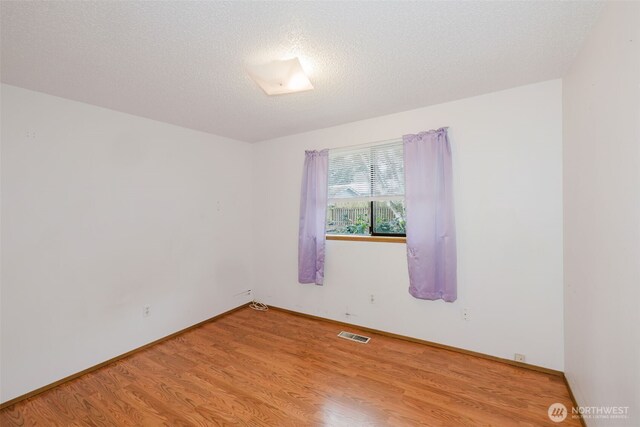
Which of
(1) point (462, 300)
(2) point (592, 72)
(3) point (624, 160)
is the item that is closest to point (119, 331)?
(1) point (462, 300)

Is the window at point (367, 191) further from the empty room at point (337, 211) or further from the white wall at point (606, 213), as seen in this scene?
the white wall at point (606, 213)

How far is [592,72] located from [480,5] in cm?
83

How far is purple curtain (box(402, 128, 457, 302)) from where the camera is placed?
2520 mm

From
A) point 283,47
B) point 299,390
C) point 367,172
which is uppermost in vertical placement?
point 283,47

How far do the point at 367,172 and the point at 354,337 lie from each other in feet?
6.12

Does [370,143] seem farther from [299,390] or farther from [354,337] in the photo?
[299,390]

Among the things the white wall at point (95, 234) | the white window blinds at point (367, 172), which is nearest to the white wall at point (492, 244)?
the white window blinds at point (367, 172)

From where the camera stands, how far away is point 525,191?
226 centimetres

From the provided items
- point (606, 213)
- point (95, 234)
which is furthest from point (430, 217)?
point (95, 234)

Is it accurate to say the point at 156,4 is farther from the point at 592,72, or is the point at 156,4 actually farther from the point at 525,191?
the point at 525,191

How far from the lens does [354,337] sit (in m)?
2.93

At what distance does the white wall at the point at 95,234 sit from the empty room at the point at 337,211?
0.02 m

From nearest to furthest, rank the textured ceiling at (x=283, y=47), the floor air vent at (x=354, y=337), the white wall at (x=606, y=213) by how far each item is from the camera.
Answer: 1. the white wall at (x=606, y=213)
2. the textured ceiling at (x=283, y=47)
3. the floor air vent at (x=354, y=337)

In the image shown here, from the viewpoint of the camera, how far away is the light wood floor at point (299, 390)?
1786 millimetres
